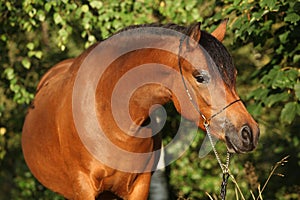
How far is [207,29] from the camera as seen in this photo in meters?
5.44

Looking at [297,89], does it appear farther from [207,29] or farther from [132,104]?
[132,104]

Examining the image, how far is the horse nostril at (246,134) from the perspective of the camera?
336cm

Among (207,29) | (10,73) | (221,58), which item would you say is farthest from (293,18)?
(10,73)

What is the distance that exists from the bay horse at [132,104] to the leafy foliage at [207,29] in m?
1.09

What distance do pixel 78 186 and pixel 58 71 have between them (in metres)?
1.41

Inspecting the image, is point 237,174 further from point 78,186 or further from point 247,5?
point 78,186

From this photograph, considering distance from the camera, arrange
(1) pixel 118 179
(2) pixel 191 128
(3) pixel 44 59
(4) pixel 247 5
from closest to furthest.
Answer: (1) pixel 118 179 < (4) pixel 247 5 < (2) pixel 191 128 < (3) pixel 44 59

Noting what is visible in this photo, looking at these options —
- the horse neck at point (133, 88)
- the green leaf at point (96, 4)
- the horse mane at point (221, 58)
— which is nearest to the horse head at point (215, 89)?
the horse mane at point (221, 58)

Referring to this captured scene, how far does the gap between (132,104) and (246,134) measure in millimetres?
830

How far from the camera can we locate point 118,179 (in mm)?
4188

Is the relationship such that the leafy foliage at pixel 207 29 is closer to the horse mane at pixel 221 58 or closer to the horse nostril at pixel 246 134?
the horse mane at pixel 221 58

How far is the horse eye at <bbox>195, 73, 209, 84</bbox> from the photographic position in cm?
347

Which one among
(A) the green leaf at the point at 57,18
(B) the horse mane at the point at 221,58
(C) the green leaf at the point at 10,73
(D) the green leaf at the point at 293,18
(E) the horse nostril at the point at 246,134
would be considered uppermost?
(B) the horse mane at the point at 221,58

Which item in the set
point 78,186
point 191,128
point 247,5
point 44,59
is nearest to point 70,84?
point 78,186
